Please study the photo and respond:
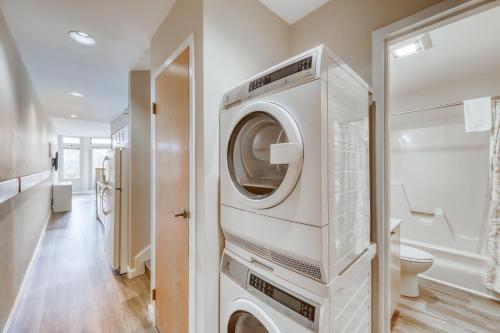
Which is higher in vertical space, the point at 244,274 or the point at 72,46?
the point at 72,46

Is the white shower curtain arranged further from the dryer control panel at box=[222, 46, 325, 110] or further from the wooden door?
the wooden door

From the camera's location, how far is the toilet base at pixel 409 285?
2143 mm

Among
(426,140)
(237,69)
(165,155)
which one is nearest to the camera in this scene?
(237,69)

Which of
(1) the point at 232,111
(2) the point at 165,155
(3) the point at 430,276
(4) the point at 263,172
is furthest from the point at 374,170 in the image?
(3) the point at 430,276

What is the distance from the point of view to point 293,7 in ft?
4.96

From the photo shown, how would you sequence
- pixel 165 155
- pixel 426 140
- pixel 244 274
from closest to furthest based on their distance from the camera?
pixel 244 274 < pixel 165 155 < pixel 426 140

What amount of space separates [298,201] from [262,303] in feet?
1.68

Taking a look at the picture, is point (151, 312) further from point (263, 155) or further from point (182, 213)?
point (263, 155)

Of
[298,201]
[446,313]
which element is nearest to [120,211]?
[298,201]

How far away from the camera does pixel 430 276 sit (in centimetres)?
246

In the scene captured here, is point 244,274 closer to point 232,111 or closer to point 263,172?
point 263,172

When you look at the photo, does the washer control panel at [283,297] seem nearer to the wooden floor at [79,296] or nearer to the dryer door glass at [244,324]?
the dryer door glass at [244,324]

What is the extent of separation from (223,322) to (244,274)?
354 millimetres

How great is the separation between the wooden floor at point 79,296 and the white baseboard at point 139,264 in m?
0.07
